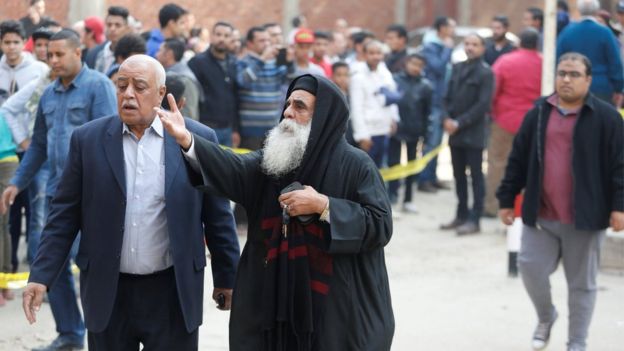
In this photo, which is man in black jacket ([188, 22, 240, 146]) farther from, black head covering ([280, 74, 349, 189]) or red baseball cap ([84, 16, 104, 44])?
black head covering ([280, 74, 349, 189])

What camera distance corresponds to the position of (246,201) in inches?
211

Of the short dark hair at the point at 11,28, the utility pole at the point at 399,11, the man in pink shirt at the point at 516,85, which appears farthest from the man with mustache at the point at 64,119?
A: the utility pole at the point at 399,11

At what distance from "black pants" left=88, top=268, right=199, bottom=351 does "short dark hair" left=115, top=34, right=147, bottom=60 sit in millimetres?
3756

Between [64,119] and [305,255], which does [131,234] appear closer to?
[305,255]

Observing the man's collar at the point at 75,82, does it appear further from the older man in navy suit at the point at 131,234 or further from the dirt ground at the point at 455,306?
the older man in navy suit at the point at 131,234

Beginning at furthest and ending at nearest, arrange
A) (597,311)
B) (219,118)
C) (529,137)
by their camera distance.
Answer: (219,118) → (597,311) → (529,137)

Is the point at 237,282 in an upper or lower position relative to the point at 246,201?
lower

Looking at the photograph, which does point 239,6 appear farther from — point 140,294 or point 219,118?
point 140,294

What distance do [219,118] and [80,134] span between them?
6.01 m

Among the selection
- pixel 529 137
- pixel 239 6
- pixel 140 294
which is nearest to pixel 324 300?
pixel 140 294

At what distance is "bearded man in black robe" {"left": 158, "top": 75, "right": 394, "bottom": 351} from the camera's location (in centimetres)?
517

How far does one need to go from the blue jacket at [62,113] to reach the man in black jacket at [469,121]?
5.92 metres

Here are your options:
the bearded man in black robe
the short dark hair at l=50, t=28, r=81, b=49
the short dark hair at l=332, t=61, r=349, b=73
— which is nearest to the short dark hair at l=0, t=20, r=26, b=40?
the short dark hair at l=50, t=28, r=81, b=49

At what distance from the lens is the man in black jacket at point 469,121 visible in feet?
42.4
